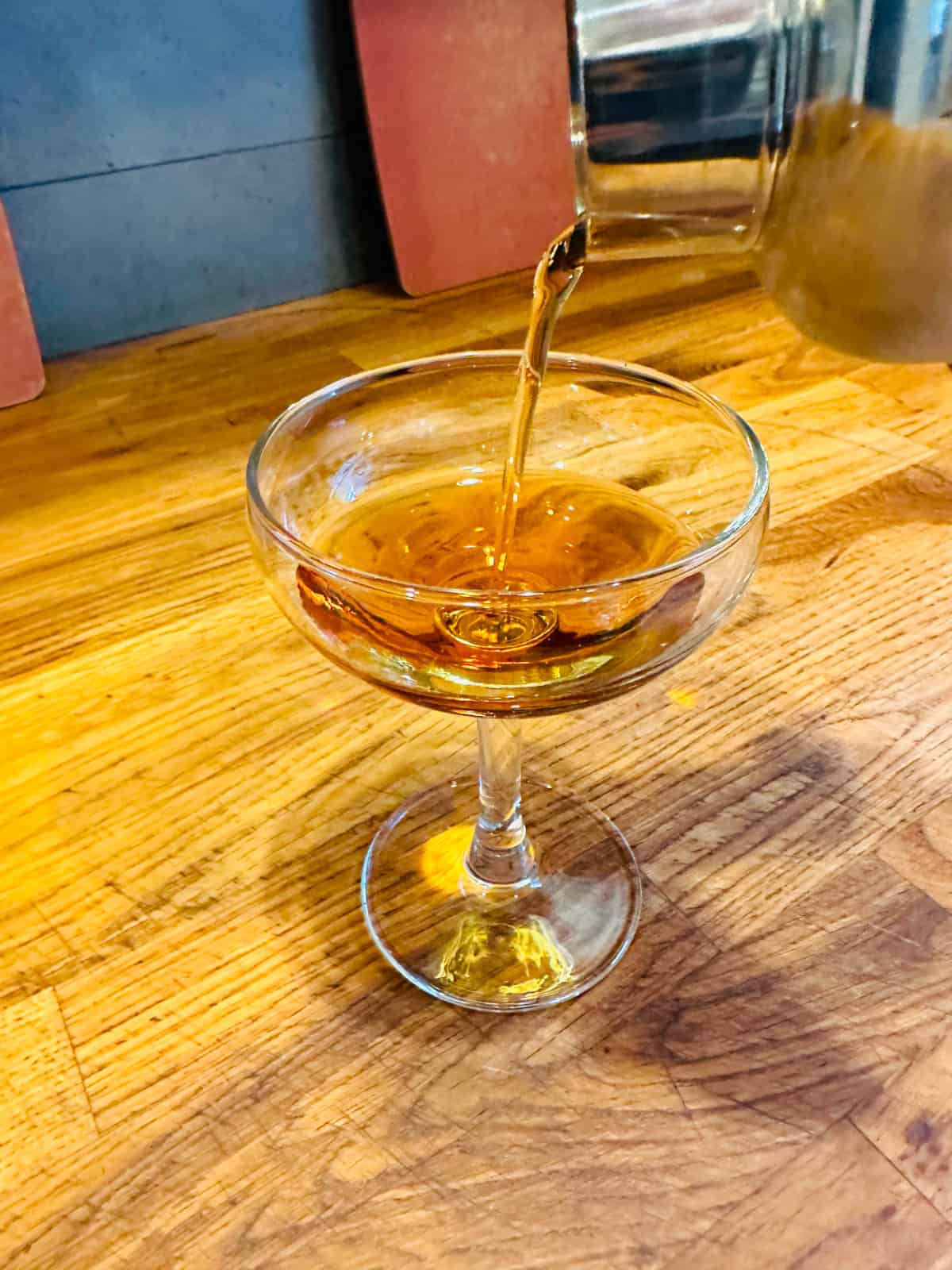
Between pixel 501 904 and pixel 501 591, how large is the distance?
154mm

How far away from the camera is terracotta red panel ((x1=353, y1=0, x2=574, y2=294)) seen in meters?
0.84

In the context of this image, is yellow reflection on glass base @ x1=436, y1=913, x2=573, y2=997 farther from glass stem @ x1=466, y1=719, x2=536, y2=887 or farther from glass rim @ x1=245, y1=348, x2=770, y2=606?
glass rim @ x1=245, y1=348, x2=770, y2=606

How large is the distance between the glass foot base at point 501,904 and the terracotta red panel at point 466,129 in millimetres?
564

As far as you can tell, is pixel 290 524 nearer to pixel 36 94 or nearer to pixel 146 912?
pixel 146 912

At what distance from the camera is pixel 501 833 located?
466 millimetres

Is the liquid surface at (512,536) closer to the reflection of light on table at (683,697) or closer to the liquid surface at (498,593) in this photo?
the liquid surface at (498,593)

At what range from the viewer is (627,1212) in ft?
1.09

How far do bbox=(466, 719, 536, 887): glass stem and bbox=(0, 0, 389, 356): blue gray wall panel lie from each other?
58 centimetres

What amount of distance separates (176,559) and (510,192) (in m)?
0.49

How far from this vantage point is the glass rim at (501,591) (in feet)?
1.07

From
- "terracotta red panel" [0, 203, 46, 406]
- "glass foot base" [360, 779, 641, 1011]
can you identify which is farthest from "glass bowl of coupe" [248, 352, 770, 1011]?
"terracotta red panel" [0, 203, 46, 406]

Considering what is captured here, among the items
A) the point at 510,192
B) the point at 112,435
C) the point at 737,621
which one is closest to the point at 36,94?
the point at 112,435

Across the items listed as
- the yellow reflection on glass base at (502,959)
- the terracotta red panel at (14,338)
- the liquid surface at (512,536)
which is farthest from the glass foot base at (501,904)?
the terracotta red panel at (14,338)

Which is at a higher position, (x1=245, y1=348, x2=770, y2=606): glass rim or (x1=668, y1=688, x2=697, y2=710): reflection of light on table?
(x1=245, y1=348, x2=770, y2=606): glass rim
